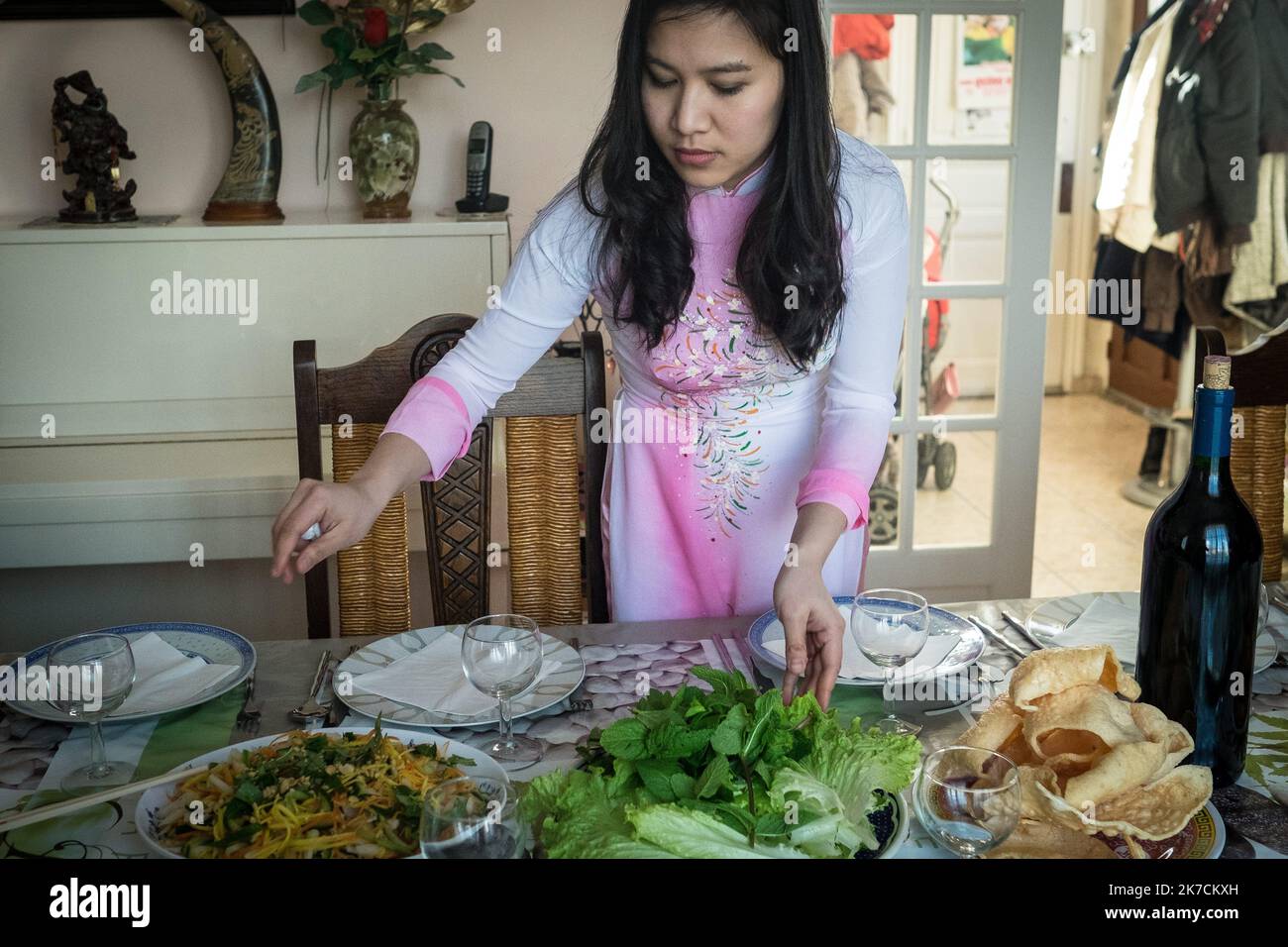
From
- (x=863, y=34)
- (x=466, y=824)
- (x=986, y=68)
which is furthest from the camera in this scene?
(x=986, y=68)

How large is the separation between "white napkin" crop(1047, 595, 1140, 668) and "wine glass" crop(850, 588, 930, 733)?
0.28m

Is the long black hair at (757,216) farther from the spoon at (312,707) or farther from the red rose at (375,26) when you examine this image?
the red rose at (375,26)

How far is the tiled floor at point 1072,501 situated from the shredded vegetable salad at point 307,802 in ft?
5.92

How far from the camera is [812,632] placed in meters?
1.14

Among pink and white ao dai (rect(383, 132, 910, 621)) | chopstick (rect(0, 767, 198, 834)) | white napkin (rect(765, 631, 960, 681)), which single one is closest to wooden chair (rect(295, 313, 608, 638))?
pink and white ao dai (rect(383, 132, 910, 621))

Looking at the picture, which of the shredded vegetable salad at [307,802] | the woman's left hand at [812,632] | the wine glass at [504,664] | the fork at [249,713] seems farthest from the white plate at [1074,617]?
the fork at [249,713]

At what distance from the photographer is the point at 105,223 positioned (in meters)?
2.77

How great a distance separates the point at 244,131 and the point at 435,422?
1678 mm

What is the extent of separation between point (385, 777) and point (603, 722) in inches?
10.1

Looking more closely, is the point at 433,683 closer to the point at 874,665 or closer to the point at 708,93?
Result: the point at 874,665

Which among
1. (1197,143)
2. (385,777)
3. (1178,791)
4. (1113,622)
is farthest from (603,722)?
(1197,143)

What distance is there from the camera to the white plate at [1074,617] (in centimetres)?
128

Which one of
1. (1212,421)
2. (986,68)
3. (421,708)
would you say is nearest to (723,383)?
(421,708)

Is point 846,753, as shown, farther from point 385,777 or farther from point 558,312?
point 558,312
